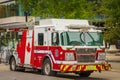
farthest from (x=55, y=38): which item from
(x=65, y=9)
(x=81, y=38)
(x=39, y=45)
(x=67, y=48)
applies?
(x=65, y=9)

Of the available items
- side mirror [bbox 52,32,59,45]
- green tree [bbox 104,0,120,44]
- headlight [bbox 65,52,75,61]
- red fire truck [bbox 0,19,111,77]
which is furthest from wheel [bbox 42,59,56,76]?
green tree [bbox 104,0,120,44]

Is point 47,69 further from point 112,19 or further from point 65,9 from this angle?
point 112,19

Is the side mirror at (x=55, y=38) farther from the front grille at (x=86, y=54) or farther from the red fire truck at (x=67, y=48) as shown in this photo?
the front grille at (x=86, y=54)

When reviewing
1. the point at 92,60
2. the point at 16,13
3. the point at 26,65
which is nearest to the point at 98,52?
the point at 92,60

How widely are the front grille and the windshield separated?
0.33m

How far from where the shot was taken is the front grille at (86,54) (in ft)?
68.0

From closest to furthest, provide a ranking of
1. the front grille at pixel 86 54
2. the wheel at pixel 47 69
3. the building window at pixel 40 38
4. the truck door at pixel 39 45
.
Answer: the front grille at pixel 86 54 < the wheel at pixel 47 69 < the truck door at pixel 39 45 < the building window at pixel 40 38

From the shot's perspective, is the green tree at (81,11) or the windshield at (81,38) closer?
the windshield at (81,38)

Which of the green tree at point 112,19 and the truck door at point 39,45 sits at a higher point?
the green tree at point 112,19

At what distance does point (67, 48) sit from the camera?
67.6 ft

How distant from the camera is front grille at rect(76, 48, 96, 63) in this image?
20.7 meters

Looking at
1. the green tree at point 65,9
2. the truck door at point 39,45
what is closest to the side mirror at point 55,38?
the truck door at point 39,45

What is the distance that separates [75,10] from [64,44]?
15637 mm

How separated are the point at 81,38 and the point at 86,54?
2.86 ft
